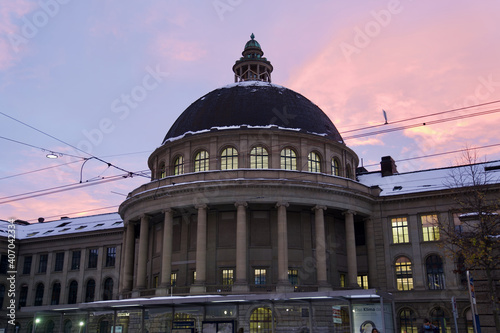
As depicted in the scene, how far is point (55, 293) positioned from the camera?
2771 inches

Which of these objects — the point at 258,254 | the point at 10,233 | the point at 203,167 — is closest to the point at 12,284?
the point at 10,233

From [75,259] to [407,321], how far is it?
A: 146 ft

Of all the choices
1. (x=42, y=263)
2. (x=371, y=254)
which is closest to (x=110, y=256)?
(x=42, y=263)

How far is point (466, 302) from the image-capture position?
45781 mm

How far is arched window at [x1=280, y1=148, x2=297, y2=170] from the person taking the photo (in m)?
50.5

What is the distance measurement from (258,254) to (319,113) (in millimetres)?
19265

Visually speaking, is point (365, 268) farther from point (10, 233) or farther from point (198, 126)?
point (10, 233)

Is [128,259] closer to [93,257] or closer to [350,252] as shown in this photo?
[93,257]

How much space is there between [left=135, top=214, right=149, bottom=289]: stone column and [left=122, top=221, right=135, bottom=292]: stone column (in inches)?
129

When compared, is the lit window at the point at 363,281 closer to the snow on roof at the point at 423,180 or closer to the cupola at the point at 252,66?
the snow on roof at the point at 423,180

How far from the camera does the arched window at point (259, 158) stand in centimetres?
4991

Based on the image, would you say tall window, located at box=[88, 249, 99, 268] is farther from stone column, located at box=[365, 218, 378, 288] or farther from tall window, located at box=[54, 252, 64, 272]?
stone column, located at box=[365, 218, 378, 288]

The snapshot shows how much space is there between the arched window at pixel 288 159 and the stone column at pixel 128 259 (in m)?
16.6

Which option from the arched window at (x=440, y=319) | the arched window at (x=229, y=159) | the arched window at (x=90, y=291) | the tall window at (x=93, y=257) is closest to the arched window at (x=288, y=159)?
the arched window at (x=229, y=159)
